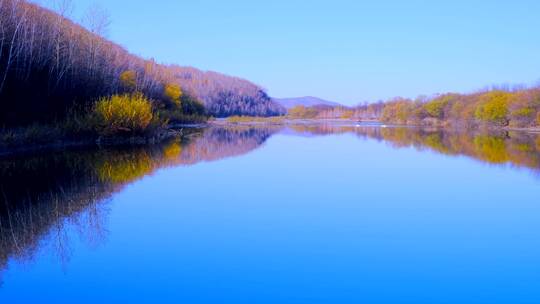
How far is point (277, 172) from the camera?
12844 mm

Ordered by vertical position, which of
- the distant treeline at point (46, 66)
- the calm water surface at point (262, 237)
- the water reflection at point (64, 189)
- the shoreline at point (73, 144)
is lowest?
the calm water surface at point (262, 237)

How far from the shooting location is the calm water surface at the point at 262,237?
4.48 m

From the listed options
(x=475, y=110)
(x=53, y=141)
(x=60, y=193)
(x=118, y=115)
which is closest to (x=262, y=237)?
(x=60, y=193)

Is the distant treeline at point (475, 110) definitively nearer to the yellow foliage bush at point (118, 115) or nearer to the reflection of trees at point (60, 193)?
the yellow foliage bush at point (118, 115)

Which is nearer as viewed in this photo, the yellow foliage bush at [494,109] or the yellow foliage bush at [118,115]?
the yellow foliage bush at [118,115]

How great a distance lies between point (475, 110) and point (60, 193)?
52.3 metres

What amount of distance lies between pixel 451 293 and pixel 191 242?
2992 mm

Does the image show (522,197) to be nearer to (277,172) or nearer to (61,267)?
(277,172)

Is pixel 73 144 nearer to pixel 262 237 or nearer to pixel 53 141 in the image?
pixel 53 141

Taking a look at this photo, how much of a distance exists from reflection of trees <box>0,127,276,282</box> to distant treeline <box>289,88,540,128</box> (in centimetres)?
3721

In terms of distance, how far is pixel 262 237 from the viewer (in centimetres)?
627

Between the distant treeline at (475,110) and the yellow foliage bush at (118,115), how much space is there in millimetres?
35005

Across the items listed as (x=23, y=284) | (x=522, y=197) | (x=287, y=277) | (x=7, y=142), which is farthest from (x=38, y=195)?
(x=522, y=197)

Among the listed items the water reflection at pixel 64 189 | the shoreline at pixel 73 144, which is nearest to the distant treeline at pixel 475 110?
the water reflection at pixel 64 189
